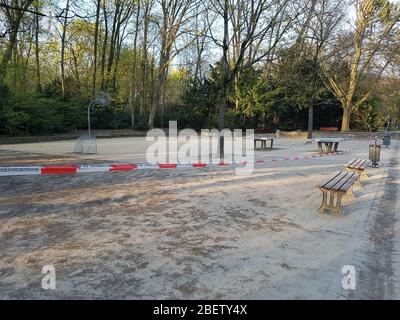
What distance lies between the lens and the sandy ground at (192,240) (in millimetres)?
3371

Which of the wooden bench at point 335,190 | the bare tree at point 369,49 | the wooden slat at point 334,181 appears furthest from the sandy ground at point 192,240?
the bare tree at point 369,49

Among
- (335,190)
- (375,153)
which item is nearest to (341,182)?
(335,190)

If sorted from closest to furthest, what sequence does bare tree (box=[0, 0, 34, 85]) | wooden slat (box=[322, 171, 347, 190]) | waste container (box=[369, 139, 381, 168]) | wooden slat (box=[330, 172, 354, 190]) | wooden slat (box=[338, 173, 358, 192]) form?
wooden slat (box=[338, 173, 358, 192]) < wooden slat (box=[330, 172, 354, 190]) < wooden slat (box=[322, 171, 347, 190]) < waste container (box=[369, 139, 381, 168]) < bare tree (box=[0, 0, 34, 85])

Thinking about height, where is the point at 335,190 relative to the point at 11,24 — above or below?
below

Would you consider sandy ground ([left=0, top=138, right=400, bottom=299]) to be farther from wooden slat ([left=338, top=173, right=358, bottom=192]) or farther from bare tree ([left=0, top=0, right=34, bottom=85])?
bare tree ([left=0, top=0, right=34, bottom=85])

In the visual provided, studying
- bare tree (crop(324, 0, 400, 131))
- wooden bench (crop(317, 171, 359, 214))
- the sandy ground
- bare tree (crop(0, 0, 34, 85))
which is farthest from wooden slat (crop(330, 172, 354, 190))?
bare tree (crop(324, 0, 400, 131))

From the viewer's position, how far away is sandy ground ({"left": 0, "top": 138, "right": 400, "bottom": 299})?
3.37 metres

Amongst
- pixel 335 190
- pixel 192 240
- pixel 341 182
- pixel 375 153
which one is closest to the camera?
pixel 192 240

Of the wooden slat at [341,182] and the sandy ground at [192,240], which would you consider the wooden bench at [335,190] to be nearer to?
the wooden slat at [341,182]

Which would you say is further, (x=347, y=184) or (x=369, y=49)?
(x=369, y=49)

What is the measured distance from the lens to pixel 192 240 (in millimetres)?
4570

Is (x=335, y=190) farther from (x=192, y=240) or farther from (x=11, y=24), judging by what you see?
(x=11, y=24)

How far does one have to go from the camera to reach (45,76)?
109 feet
